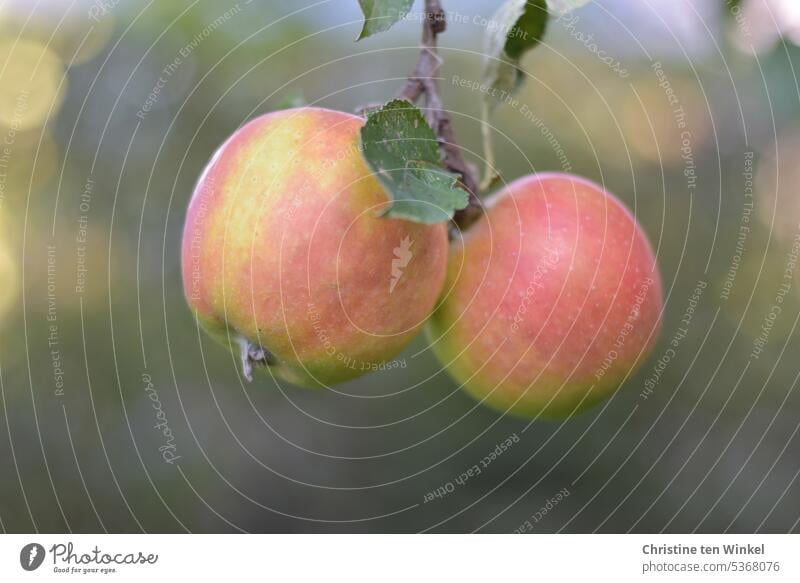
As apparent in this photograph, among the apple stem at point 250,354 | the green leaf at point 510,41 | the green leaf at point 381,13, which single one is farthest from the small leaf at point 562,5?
the apple stem at point 250,354

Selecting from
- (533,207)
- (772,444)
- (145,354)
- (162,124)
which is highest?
(162,124)

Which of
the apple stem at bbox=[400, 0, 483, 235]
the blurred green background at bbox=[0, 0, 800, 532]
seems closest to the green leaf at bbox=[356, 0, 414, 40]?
the apple stem at bbox=[400, 0, 483, 235]

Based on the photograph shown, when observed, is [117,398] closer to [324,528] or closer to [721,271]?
[324,528]

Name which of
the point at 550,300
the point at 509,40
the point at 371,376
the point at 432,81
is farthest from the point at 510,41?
the point at 371,376

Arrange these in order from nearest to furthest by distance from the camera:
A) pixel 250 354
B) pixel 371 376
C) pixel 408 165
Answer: pixel 408 165 → pixel 250 354 → pixel 371 376

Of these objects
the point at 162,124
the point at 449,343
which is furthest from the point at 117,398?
the point at 449,343

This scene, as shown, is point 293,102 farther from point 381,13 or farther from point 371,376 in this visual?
point 371,376
